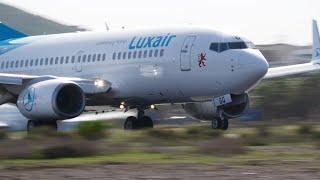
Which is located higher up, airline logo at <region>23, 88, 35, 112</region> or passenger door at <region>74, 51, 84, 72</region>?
passenger door at <region>74, 51, 84, 72</region>

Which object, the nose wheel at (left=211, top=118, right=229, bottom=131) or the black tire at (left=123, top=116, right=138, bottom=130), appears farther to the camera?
the black tire at (left=123, top=116, right=138, bottom=130)

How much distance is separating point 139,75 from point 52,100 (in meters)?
3.07

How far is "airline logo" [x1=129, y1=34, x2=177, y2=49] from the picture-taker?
106 feet

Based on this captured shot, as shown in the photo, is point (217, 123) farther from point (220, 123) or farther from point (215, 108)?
point (215, 108)

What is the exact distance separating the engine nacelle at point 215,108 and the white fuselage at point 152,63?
1.21 meters

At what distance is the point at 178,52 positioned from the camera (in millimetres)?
31797

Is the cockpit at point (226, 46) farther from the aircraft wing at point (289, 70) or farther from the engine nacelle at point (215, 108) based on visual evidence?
the aircraft wing at point (289, 70)

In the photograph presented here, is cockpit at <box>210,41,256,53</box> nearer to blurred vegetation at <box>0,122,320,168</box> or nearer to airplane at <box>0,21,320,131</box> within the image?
airplane at <box>0,21,320,131</box>

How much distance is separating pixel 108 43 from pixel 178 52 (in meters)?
3.37

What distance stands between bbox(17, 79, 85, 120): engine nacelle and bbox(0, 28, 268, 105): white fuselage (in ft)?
4.04

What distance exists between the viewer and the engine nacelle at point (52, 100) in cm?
3156

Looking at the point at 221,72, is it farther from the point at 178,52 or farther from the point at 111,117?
the point at 111,117

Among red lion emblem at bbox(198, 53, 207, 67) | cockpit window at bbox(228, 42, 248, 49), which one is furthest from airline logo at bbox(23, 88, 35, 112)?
cockpit window at bbox(228, 42, 248, 49)

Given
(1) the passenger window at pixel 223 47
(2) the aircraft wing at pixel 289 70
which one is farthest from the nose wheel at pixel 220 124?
(2) the aircraft wing at pixel 289 70
